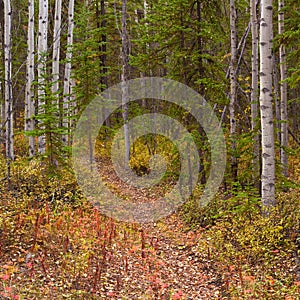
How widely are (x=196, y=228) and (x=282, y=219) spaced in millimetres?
2537

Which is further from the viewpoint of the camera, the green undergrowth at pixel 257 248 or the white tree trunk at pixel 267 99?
the white tree trunk at pixel 267 99

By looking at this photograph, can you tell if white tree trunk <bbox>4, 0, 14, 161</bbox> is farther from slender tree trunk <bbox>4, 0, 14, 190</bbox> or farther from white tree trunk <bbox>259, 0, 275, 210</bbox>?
white tree trunk <bbox>259, 0, 275, 210</bbox>

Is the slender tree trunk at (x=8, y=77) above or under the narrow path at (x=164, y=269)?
above

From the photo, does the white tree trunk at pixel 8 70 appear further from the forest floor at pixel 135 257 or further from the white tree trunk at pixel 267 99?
the white tree trunk at pixel 267 99

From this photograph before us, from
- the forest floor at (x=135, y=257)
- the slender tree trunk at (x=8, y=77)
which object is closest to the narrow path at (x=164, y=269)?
the forest floor at (x=135, y=257)

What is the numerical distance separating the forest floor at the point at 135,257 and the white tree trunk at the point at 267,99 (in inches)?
31.7

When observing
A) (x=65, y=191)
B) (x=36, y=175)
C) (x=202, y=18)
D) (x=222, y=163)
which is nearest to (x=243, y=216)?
(x=222, y=163)

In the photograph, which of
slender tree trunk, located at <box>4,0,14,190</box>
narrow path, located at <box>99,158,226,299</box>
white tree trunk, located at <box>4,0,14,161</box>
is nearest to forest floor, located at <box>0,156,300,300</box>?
narrow path, located at <box>99,158,226,299</box>

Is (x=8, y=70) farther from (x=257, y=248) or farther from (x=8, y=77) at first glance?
(x=257, y=248)

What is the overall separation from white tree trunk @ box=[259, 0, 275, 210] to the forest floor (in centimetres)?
81

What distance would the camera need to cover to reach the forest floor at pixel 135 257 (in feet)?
18.8

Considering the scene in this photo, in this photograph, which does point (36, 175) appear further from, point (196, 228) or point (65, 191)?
point (196, 228)

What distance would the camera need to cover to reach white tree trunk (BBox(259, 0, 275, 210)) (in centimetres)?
786

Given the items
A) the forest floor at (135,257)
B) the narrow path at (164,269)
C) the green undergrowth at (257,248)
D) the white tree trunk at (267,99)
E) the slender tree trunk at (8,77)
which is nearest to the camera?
the forest floor at (135,257)
